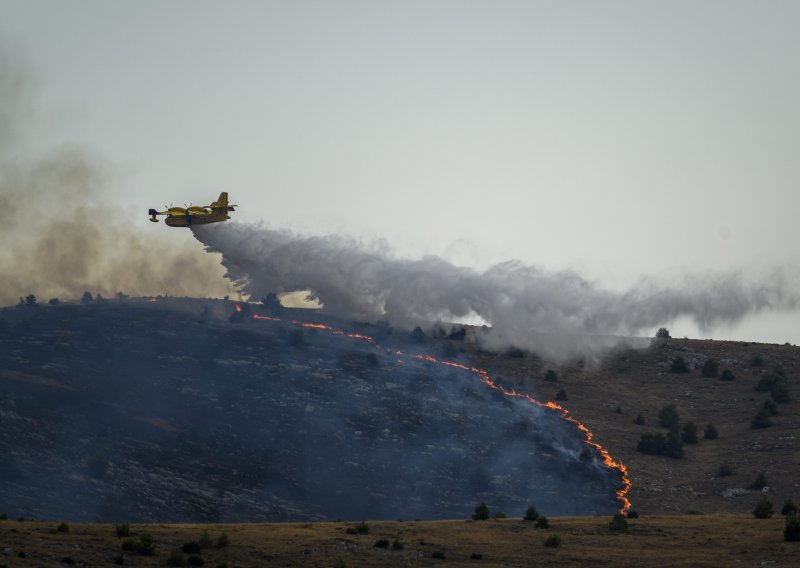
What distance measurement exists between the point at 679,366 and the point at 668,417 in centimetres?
2258

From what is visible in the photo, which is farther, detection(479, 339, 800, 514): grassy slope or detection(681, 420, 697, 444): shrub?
detection(681, 420, 697, 444): shrub

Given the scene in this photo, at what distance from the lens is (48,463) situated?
393 ft

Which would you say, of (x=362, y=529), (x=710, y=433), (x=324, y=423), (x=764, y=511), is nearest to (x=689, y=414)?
(x=710, y=433)

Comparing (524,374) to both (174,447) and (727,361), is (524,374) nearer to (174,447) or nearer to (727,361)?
(727,361)

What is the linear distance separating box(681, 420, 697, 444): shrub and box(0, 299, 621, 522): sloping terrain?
13.6 meters

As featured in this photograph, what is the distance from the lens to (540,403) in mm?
154875

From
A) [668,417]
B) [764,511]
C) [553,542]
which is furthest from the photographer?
[668,417]

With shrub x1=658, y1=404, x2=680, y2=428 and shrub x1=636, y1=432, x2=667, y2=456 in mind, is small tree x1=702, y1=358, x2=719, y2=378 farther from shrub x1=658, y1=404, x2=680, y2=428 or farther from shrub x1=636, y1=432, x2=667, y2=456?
shrub x1=636, y1=432, x2=667, y2=456

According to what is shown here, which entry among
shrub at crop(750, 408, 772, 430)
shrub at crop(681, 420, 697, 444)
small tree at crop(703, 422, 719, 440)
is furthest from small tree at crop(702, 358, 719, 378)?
shrub at crop(681, 420, 697, 444)

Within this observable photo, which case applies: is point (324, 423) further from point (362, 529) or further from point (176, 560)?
point (176, 560)

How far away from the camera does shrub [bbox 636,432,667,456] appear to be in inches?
5561

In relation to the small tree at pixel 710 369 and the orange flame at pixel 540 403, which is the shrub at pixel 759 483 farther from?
the small tree at pixel 710 369

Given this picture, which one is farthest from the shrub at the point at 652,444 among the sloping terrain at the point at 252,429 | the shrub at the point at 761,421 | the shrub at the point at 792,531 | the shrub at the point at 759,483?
the shrub at the point at 792,531

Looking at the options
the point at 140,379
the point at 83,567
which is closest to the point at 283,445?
the point at 140,379
